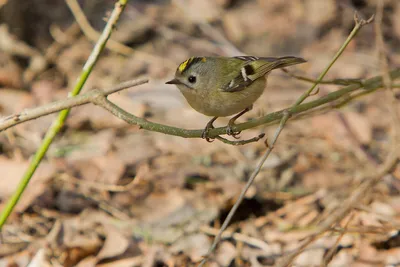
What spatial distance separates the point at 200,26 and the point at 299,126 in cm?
198

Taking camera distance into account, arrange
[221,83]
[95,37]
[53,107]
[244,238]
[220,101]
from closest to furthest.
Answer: [53,107]
[220,101]
[221,83]
[244,238]
[95,37]

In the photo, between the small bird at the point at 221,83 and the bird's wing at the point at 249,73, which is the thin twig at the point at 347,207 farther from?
the bird's wing at the point at 249,73

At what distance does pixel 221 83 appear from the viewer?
327cm

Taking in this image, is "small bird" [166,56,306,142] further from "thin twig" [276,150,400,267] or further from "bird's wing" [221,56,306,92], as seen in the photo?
"thin twig" [276,150,400,267]

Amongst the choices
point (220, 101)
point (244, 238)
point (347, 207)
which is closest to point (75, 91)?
point (220, 101)

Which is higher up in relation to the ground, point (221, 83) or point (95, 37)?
point (95, 37)

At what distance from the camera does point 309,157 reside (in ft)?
15.6

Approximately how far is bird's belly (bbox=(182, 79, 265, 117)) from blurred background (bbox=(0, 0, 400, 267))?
33cm

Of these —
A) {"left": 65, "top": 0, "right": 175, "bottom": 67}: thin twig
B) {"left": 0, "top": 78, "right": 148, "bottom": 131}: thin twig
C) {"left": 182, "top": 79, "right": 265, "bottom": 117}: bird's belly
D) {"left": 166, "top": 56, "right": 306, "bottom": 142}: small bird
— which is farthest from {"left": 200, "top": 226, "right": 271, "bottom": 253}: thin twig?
{"left": 65, "top": 0, "right": 175, "bottom": 67}: thin twig

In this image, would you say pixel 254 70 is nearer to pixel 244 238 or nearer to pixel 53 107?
pixel 244 238

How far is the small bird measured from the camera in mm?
3154

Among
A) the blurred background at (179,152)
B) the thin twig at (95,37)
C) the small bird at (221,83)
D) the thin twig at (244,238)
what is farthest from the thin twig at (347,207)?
the thin twig at (95,37)

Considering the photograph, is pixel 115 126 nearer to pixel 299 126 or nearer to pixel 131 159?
pixel 131 159

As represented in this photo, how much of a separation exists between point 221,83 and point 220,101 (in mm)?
166
